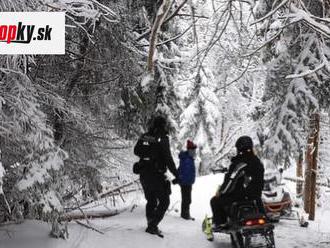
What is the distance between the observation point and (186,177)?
12.0m

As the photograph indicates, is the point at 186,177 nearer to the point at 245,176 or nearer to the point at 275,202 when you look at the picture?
the point at 275,202

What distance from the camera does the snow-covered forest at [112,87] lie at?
576 cm

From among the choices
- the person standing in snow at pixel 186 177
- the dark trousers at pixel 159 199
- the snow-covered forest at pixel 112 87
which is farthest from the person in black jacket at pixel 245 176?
the person standing in snow at pixel 186 177

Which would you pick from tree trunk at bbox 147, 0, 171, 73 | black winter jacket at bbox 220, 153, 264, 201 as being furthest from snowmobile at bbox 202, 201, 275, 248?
tree trunk at bbox 147, 0, 171, 73

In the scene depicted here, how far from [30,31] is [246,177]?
417cm

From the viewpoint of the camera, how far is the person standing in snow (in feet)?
38.7

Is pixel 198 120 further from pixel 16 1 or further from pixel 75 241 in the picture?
pixel 16 1

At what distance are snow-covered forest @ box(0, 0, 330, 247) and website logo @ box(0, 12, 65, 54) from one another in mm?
156

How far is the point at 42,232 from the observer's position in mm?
7492

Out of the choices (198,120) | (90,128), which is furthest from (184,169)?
(198,120)

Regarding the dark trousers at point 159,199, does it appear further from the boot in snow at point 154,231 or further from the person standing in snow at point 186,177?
the person standing in snow at point 186,177

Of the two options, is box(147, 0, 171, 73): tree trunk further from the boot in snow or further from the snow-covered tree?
the snow-covered tree

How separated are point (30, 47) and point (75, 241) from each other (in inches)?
135

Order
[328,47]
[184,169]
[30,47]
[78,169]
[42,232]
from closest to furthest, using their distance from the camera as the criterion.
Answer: [30,47] < [42,232] < [78,169] < [328,47] < [184,169]
